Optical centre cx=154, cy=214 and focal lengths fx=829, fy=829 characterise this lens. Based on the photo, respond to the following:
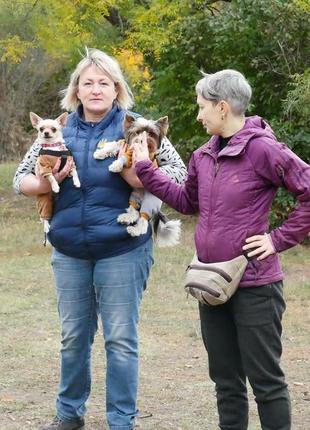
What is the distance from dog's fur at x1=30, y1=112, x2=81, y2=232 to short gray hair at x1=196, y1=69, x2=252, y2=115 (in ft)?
2.83

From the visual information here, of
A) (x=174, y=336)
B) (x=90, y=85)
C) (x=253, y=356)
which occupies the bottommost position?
(x=174, y=336)

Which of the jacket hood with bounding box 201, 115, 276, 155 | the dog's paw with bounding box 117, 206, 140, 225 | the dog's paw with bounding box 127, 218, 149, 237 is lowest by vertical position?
the dog's paw with bounding box 127, 218, 149, 237

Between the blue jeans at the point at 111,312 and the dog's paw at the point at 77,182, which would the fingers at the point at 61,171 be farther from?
the blue jeans at the point at 111,312

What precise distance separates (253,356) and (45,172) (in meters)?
1.41

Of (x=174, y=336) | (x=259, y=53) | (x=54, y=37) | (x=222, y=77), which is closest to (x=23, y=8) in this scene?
(x=54, y=37)

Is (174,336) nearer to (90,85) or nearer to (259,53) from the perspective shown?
(90,85)

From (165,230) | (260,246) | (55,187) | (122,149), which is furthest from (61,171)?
(260,246)

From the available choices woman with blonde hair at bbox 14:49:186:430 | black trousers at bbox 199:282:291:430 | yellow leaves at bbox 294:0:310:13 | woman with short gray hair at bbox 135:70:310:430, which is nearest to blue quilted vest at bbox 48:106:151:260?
woman with blonde hair at bbox 14:49:186:430

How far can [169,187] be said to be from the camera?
4.14m

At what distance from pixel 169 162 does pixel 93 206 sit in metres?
0.48

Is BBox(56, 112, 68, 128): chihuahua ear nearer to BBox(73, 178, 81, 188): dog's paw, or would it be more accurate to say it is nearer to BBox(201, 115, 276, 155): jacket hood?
BBox(73, 178, 81, 188): dog's paw

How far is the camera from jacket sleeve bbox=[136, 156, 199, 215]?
13.5 ft

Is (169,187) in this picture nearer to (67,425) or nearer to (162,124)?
(162,124)

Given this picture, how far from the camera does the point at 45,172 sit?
4273mm
